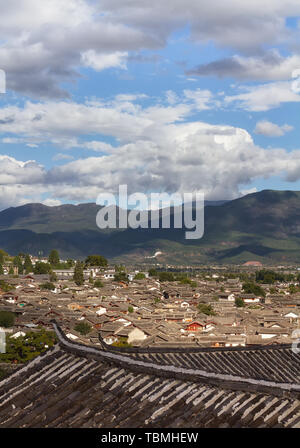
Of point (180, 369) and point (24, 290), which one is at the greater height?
point (180, 369)

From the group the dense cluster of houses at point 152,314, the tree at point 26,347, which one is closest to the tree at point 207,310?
the dense cluster of houses at point 152,314

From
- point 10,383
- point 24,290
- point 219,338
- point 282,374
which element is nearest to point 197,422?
point 10,383

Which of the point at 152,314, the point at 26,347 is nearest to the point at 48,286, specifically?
the point at 152,314

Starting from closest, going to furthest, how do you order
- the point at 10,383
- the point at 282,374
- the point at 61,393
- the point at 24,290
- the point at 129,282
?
the point at 61,393 → the point at 10,383 → the point at 282,374 → the point at 24,290 → the point at 129,282

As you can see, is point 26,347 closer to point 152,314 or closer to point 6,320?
point 6,320

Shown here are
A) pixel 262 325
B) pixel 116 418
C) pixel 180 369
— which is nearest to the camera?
pixel 116 418

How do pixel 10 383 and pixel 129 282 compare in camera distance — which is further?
pixel 129 282

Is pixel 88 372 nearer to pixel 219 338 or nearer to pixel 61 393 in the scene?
pixel 61 393
